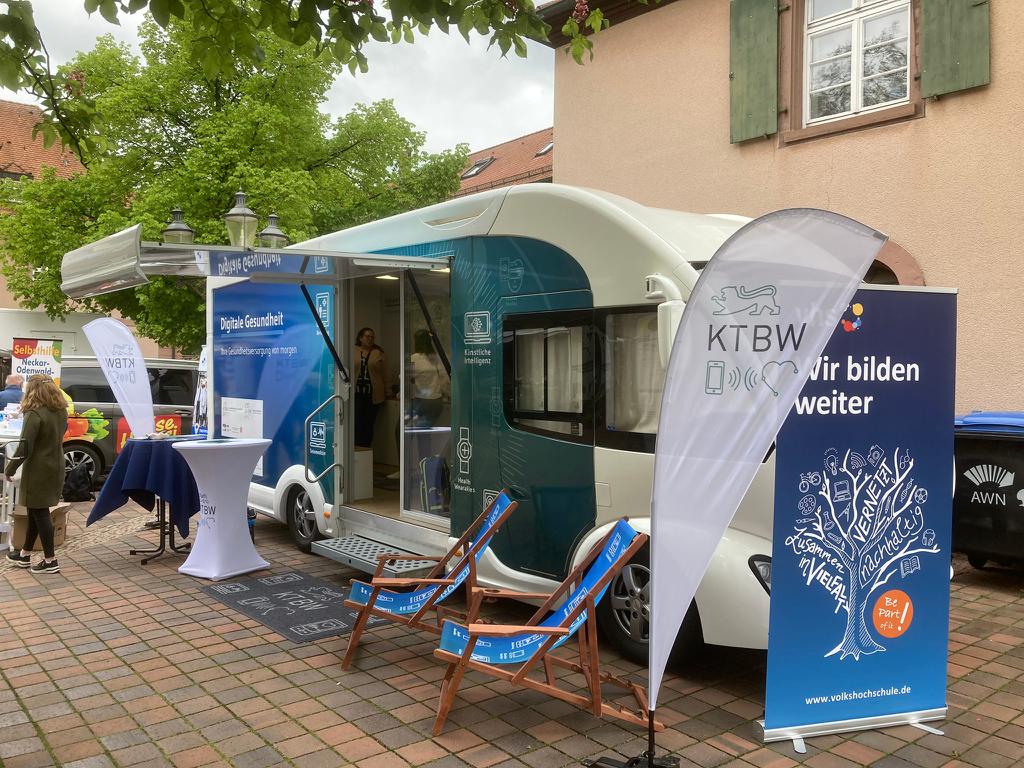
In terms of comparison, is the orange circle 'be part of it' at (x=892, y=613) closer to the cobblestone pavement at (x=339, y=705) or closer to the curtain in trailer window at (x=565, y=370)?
the cobblestone pavement at (x=339, y=705)

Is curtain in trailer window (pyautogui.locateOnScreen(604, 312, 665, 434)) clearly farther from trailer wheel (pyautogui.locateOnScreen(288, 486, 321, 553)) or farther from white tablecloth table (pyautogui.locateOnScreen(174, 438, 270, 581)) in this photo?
trailer wheel (pyautogui.locateOnScreen(288, 486, 321, 553))

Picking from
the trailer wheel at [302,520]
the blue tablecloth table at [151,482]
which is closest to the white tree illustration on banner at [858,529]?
the trailer wheel at [302,520]

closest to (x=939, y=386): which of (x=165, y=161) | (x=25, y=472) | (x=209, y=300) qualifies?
(x=25, y=472)

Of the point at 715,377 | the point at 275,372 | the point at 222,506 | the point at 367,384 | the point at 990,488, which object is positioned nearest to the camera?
the point at 715,377

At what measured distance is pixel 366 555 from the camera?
6.16m

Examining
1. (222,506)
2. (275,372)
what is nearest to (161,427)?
(275,372)

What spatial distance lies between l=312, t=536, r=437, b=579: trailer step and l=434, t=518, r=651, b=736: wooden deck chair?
1385mm

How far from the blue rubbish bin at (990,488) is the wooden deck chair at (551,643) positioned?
3.60m

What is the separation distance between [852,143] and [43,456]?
777cm

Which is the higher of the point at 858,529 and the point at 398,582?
the point at 858,529

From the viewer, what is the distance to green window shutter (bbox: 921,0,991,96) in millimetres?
7594

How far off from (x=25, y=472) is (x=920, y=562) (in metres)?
6.26

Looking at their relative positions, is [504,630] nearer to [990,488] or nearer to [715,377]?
[715,377]

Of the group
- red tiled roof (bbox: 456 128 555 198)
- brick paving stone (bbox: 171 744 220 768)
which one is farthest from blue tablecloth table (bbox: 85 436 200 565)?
red tiled roof (bbox: 456 128 555 198)
